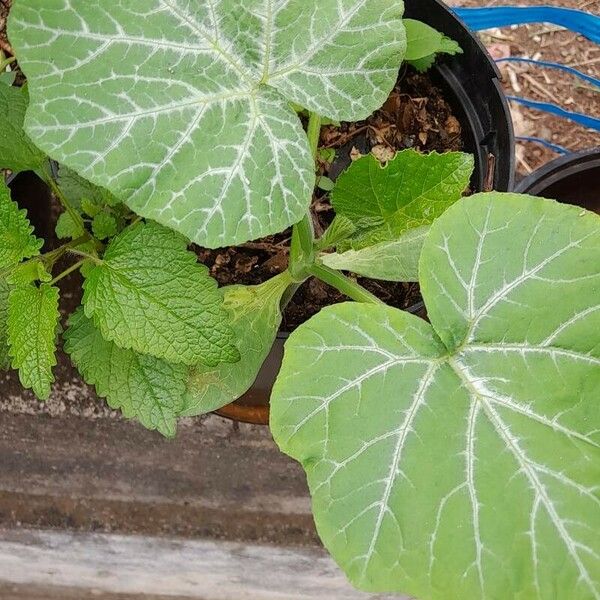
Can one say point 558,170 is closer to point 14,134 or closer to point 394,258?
point 394,258

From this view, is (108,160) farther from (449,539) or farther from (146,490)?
(146,490)

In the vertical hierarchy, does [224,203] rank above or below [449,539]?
above

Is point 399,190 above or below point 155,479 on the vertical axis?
above

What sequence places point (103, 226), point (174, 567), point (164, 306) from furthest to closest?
point (174, 567), point (103, 226), point (164, 306)

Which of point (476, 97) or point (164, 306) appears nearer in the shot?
point (164, 306)

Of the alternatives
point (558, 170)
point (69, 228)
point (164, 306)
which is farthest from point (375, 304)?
point (558, 170)

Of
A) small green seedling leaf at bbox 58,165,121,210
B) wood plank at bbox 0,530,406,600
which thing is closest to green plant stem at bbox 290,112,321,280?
small green seedling leaf at bbox 58,165,121,210

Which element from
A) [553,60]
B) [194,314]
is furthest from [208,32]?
[553,60]

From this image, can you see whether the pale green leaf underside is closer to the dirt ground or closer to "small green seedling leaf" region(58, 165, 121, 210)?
"small green seedling leaf" region(58, 165, 121, 210)
